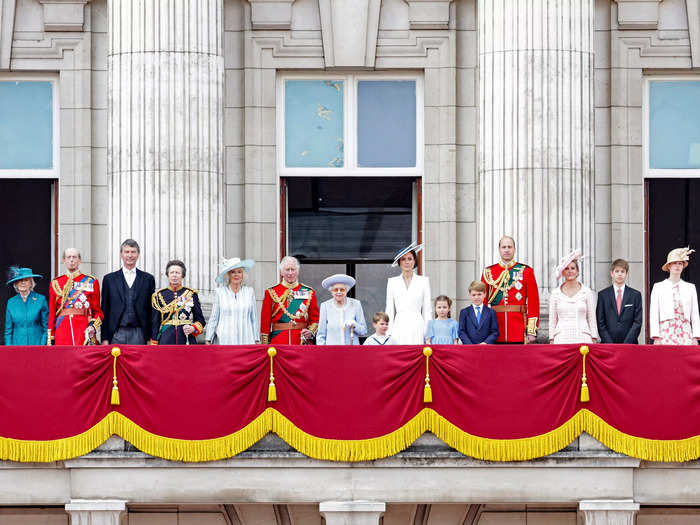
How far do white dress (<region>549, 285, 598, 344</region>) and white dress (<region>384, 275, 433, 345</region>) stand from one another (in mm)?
1622

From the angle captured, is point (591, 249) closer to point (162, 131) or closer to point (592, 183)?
point (592, 183)

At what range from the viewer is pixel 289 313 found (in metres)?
21.9

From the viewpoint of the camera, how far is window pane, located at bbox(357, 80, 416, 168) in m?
26.3

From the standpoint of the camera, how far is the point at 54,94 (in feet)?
87.2

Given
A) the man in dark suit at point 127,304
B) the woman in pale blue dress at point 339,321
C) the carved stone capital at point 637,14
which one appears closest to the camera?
the woman in pale blue dress at point 339,321

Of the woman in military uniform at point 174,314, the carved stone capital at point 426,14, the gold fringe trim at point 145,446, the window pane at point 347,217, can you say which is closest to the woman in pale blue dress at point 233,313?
the woman in military uniform at point 174,314

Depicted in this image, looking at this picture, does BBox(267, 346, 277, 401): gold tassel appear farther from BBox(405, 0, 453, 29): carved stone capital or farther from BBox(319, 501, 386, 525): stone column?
BBox(405, 0, 453, 29): carved stone capital

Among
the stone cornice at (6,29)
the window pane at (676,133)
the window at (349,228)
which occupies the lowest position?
the window at (349,228)

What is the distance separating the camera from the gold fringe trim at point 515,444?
66.5ft

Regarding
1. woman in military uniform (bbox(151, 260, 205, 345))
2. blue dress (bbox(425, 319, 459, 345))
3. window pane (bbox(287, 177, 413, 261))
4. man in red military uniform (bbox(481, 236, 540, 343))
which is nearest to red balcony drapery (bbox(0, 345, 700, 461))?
blue dress (bbox(425, 319, 459, 345))

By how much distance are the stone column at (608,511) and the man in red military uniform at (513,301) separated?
8.18 ft

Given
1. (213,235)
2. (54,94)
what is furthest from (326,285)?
(54,94)

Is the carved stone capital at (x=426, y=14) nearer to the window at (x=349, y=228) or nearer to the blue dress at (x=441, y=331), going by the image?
the window at (x=349, y=228)

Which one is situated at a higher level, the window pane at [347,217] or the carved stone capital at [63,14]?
the carved stone capital at [63,14]
